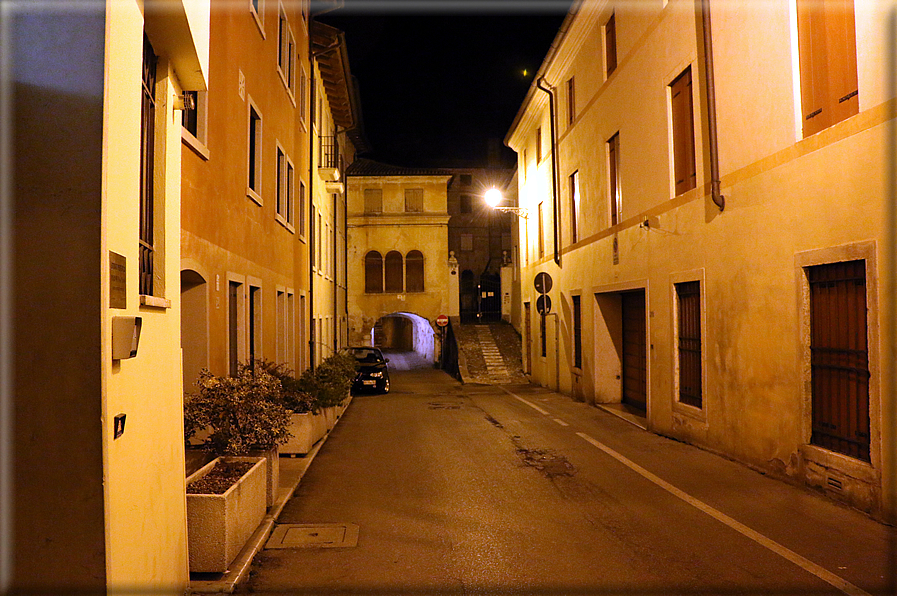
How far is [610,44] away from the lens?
14.5 m

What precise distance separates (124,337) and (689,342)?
933cm

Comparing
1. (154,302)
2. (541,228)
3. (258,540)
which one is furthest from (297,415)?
(541,228)

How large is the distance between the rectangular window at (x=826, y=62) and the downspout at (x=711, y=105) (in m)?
1.78

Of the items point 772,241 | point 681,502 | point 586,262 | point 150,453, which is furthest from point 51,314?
point 586,262

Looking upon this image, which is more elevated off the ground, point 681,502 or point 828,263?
point 828,263

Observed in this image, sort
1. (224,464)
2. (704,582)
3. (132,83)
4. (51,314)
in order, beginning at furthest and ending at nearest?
1. (224,464)
2. (704,582)
3. (132,83)
4. (51,314)

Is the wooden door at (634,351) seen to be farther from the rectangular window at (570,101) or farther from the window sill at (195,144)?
the window sill at (195,144)

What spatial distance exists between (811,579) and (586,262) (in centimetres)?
1196

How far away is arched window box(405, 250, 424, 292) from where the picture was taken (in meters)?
34.9

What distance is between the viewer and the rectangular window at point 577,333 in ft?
56.8

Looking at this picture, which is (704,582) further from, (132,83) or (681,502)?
(132,83)

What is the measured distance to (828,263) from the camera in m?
6.78

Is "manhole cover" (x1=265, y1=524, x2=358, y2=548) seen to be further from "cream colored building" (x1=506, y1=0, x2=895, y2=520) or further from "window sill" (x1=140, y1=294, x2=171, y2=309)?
→ "cream colored building" (x1=506, y1=0, x2=895, y2=520)

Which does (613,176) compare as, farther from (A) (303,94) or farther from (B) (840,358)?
(A) (303,94)
